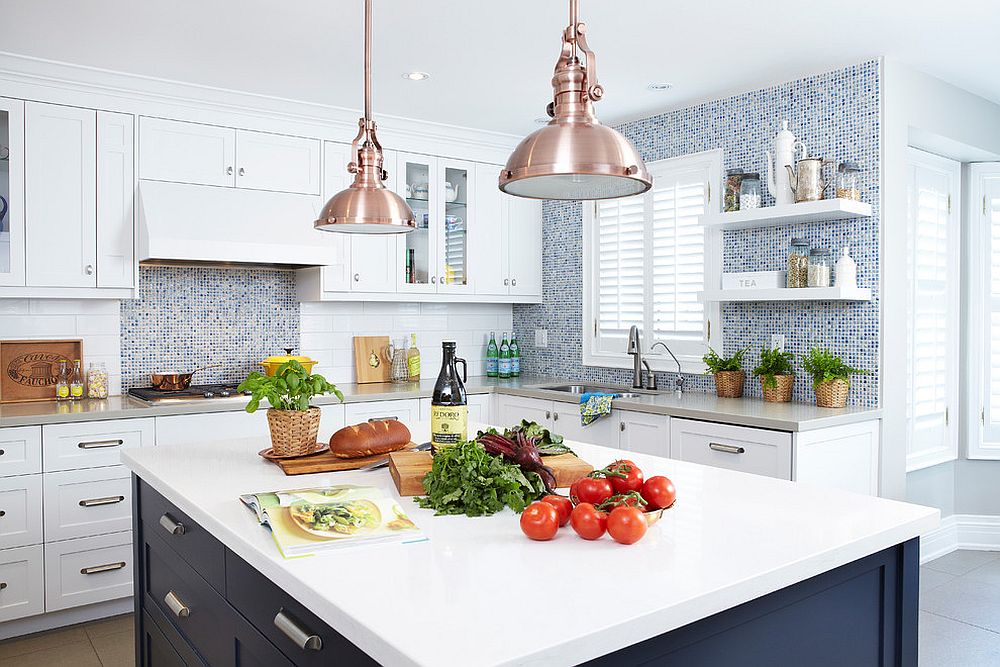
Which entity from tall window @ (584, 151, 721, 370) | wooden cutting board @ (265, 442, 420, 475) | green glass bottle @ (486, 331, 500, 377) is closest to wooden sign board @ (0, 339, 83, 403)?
wooden cutting board @ (265, 442, 420, 475)

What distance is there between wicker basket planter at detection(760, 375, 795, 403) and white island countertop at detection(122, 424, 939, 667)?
1913mm

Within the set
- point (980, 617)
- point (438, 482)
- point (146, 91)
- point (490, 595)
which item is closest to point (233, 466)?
point (438, 482)

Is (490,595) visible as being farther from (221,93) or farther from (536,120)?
(536,120)

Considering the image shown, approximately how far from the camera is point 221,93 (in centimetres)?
412

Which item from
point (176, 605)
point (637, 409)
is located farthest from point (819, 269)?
point (176, 605)

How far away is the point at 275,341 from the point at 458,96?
178cm

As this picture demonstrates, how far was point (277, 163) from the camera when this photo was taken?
14.3 feet

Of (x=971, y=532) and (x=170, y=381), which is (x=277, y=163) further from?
(x=971, y=532)

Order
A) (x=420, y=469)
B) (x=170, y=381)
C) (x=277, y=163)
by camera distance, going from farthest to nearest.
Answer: (x=277, y=163) → (x=170, y=381) → (x=420, y=469)

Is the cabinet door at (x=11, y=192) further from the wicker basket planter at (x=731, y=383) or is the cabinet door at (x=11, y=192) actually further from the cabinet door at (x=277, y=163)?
the wicker basket planter at (x=731, y=383)

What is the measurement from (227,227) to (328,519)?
2.80m

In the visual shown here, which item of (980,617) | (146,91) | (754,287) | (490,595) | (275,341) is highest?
(146,91)

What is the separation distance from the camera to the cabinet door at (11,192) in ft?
11.9

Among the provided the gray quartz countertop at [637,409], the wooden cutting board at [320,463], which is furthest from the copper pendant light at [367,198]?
the gray quartz countertop at [637,409]
